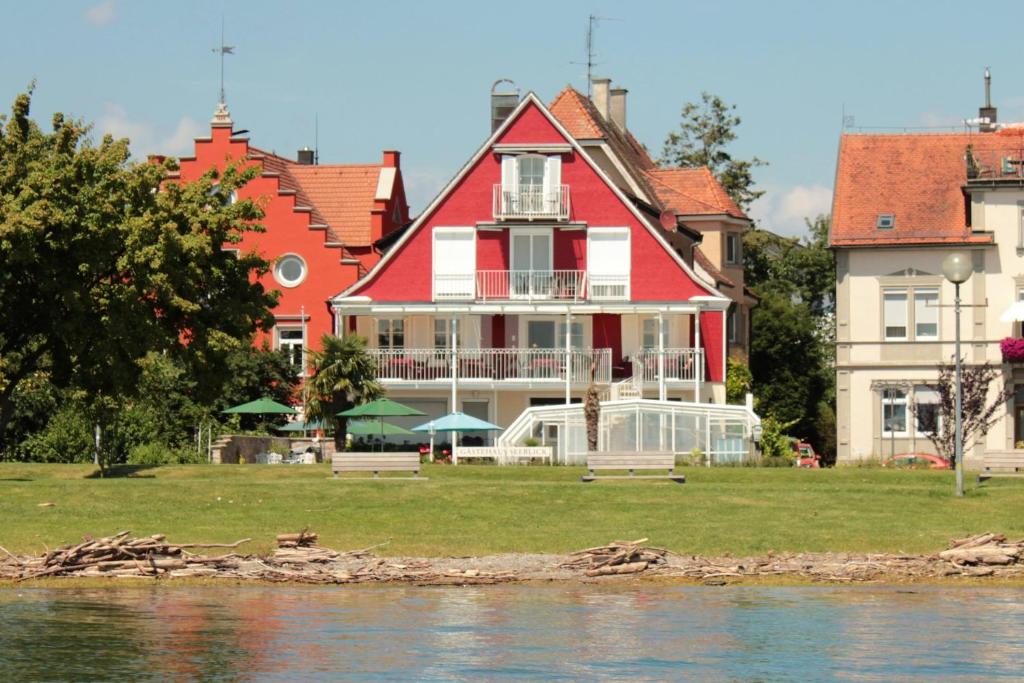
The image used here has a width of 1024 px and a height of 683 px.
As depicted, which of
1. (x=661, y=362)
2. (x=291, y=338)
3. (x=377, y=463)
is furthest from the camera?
(x=291, y=338)

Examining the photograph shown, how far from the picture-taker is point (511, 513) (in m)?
33.4

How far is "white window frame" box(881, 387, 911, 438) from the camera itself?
61.7 meters

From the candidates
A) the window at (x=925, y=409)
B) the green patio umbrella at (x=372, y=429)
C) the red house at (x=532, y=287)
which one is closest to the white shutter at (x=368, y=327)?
the red house at (x=532, y=287)

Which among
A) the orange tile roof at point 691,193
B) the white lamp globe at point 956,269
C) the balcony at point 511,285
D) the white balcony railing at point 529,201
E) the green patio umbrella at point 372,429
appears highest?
the orange tile roof at point 691,193

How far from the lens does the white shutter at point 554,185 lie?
5919 centimetres

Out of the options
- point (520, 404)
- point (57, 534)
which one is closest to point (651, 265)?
point (520, 404)

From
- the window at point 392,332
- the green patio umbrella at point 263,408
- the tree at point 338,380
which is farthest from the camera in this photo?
the window at point 392,332

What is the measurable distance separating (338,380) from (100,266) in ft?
47.0

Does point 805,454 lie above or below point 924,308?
below

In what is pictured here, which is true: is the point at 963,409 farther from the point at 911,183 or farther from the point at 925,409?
the point at 911,183

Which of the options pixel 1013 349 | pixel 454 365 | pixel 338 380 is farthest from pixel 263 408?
pixel 1013 349

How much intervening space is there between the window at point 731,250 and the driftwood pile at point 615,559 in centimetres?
4003

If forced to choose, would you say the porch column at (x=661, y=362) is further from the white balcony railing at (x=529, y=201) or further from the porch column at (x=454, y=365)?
the porch column at (x=454, y=365)

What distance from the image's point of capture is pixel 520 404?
59.9 meters
